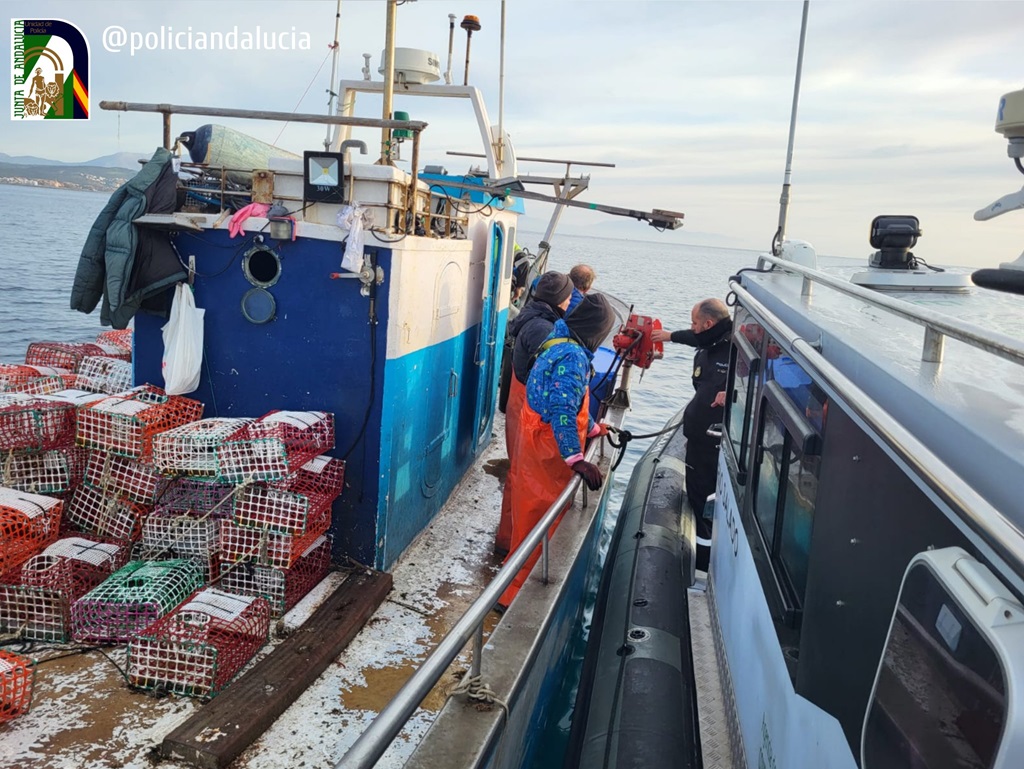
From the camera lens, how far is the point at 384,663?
4133mm

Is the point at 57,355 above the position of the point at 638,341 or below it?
below

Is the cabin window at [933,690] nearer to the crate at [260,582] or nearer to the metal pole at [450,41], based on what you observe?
the crate at [260,582]

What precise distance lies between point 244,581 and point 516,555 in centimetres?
201

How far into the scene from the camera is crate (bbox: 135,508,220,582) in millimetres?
4301

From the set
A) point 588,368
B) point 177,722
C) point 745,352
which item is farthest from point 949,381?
point 177,722

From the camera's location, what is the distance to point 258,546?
423cm

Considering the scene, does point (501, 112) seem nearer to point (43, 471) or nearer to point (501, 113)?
point (501, 113)

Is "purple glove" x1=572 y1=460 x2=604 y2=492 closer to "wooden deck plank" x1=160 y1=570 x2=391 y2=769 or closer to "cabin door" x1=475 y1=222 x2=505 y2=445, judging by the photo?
"wooden deck plank" x1=160 y1=570 x2=391 y2=769

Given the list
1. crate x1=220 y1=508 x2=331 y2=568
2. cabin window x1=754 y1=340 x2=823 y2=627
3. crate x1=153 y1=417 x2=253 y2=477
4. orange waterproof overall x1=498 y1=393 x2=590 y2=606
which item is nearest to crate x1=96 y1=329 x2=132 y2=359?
crate x1=153 y1=417 x2=253 y2=477

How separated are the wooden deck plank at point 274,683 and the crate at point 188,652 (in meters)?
0.13

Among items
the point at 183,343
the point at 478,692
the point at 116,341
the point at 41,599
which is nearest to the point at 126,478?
the point at 41,599

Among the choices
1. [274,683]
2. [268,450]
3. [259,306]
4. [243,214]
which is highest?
[243,214]

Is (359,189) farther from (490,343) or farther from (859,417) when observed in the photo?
(859,417)

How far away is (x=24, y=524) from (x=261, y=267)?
1.98 m
